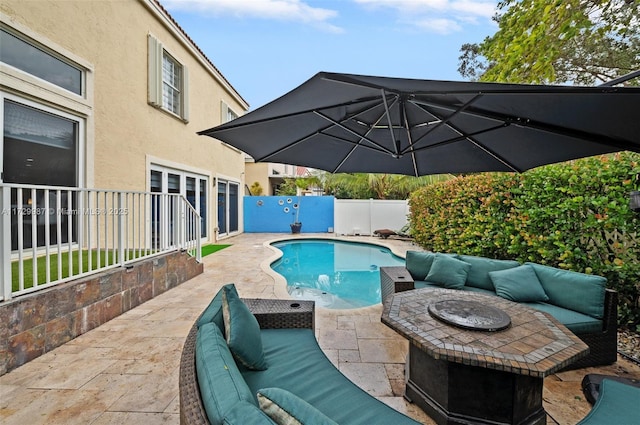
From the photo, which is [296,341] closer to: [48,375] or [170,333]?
[170,333]

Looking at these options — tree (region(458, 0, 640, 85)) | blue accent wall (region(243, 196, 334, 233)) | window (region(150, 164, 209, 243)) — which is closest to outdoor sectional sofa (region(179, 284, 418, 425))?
window (region(150, 164, 209, 243))

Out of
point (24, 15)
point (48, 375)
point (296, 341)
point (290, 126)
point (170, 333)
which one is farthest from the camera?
point (24, 15)

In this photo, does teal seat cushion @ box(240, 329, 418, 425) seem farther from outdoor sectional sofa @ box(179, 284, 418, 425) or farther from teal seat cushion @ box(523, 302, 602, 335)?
teal seat cushion @ box(523, 302, 602, 335)

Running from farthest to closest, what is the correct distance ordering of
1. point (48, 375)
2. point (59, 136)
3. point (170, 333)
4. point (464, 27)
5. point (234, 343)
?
point (464, 27), point (59, 136), point (170, 333), point (48, 375), point (234, 343)

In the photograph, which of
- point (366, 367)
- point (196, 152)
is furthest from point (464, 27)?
point (366, 367)

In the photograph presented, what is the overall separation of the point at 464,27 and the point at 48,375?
1202cm

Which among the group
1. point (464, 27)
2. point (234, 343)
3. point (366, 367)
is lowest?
point (366, 367)

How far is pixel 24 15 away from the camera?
14.2 feet

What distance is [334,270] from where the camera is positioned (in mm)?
8320

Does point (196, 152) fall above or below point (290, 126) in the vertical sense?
above

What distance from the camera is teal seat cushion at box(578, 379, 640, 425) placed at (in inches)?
62.4

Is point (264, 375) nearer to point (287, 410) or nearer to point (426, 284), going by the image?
point (287, 410)

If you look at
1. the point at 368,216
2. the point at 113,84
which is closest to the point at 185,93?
the point at 113,84

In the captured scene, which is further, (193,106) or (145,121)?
(193,106)
